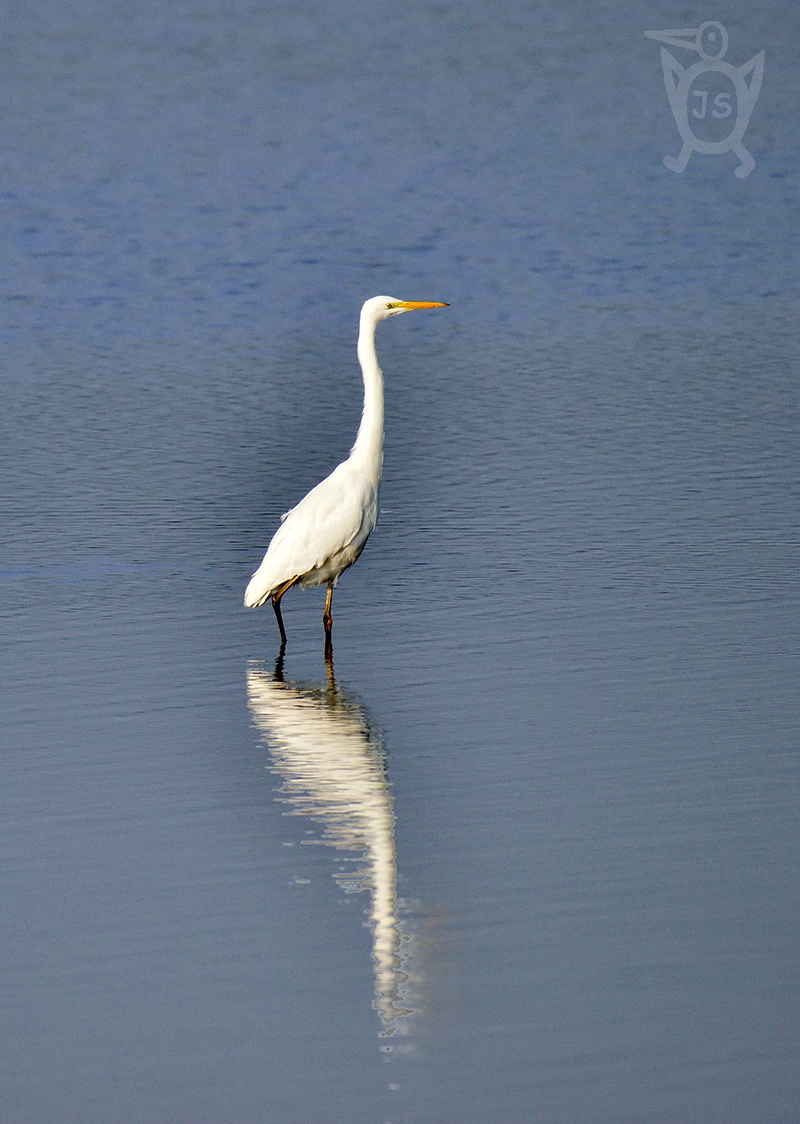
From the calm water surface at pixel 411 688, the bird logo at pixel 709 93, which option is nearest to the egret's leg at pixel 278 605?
the calm water surface at pixel 411 688

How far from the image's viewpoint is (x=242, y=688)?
28.1 ft

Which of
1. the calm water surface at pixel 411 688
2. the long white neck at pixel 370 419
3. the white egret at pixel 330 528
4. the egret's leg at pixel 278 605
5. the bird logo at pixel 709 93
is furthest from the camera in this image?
the bird logo at pixel 709 93

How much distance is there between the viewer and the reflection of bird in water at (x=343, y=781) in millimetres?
5539

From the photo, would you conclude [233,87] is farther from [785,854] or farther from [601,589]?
[785,854]

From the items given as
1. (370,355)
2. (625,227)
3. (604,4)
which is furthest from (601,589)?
(604,4)

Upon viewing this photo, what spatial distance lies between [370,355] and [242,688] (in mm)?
2817

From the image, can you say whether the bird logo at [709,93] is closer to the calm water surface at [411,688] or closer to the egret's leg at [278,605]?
the calm water surface at [411,688]

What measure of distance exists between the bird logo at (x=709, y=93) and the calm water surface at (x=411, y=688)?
6.43 metres

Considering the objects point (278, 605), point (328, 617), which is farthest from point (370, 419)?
point (328, 617)

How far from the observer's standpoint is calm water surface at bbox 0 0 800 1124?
4.84 meters

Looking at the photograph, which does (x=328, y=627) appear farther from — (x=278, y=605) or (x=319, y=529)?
(x=319, y=529)

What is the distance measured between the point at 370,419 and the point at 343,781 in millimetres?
3821

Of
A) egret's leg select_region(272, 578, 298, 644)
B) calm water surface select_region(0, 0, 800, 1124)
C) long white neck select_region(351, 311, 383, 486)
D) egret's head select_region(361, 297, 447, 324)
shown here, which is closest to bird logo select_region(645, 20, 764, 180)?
calm water surface select_region(0, 0, 800, 1124)

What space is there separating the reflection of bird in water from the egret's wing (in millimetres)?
905
